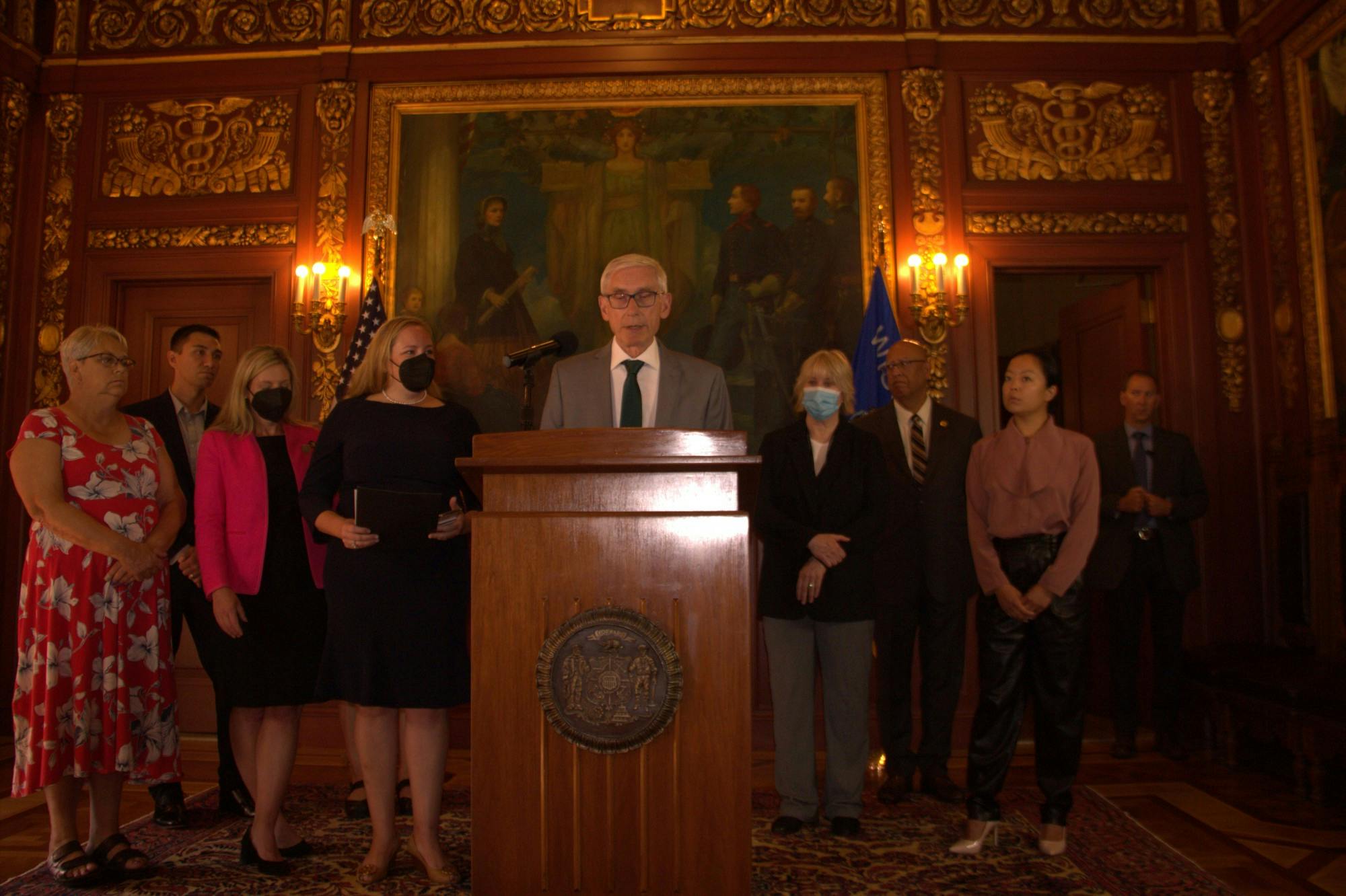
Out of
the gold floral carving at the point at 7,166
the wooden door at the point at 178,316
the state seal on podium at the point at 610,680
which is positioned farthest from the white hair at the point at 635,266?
the gold floral carving at the point at 7,166

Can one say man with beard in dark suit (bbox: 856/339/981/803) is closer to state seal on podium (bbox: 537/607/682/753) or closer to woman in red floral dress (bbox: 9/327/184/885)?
state seal on podium (bbox: 537/607/682/753)

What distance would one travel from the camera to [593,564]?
71.7 inches

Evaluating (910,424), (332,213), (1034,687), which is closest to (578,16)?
(332,213)

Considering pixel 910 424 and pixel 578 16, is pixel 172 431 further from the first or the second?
pixel 578 16

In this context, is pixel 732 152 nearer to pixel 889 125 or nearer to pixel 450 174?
pixel 889 125

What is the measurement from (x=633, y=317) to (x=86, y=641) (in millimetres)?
1749

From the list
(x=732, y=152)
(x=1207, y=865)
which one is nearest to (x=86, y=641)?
(x=1207, y=865)

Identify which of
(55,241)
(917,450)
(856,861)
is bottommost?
(856,861)

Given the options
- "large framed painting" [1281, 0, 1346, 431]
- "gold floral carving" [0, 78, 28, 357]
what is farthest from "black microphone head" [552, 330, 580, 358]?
"gold floral carving" [0, 78, 28, 357]

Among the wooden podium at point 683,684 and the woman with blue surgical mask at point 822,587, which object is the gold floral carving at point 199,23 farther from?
the wooden podium at point 683,684

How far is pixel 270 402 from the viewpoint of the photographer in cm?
283

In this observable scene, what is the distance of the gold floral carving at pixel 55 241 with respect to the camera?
17.4 ft

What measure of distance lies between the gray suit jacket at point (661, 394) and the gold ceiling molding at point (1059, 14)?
397 cm

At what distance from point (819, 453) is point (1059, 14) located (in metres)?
3.70
